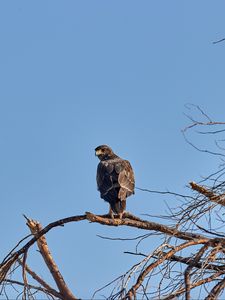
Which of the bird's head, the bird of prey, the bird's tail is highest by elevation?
the bird's head

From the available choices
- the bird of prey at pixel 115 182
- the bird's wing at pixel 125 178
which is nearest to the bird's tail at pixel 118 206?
the bird of prey at pixel 115 182

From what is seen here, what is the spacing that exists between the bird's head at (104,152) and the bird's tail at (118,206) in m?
2.08

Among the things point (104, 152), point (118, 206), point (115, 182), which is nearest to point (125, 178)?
point (115, 182)

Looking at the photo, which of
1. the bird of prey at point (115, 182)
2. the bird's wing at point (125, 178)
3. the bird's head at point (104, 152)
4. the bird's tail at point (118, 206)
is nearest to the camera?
the bird's tail at point (118, 206)

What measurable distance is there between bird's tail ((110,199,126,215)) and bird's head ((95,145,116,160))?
6.83 ft

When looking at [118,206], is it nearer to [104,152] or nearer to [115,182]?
[115,182]

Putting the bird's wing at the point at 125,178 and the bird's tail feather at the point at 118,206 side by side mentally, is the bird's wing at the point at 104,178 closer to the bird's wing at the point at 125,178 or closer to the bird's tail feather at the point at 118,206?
the bird's wing at the point at 125,178

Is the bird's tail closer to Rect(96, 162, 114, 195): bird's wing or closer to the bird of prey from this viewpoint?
the bird of prey

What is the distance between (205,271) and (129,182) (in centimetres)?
401

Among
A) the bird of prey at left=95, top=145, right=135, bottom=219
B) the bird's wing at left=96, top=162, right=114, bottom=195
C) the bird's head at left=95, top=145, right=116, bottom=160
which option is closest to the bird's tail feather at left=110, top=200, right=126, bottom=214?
the bird of prey at left=95, top=145, right=135, bottom=219

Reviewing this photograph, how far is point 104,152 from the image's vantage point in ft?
35.2

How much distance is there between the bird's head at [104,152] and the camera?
10.6m

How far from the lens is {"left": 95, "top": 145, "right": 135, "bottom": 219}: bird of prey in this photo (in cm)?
853

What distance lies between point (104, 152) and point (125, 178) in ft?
5.52
